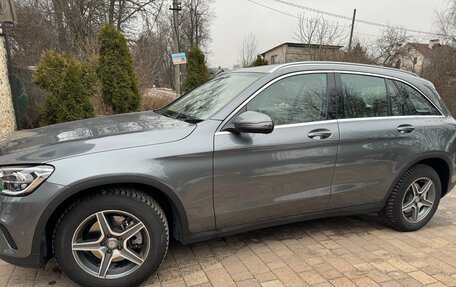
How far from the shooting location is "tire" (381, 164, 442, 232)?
3.63 meters

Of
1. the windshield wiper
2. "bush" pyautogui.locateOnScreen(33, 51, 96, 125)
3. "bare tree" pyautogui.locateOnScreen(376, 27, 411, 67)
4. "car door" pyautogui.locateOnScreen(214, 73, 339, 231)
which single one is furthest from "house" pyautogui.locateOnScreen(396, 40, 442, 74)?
the windshield wiper

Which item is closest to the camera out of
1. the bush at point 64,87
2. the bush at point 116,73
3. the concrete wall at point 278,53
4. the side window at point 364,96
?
the side window at point 364,96

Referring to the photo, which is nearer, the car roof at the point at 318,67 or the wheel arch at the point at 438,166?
the car roof at the point at 318,67

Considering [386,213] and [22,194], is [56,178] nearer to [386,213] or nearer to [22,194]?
[22,194]

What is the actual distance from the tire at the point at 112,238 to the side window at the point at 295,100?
1200 millimetres

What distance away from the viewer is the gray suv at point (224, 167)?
2.37 m

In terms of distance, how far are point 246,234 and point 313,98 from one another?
151cm

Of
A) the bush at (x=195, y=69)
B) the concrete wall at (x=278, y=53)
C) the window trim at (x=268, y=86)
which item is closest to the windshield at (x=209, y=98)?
the window trim at (x=268, y=86)

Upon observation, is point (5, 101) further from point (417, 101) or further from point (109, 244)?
point (417, 101)

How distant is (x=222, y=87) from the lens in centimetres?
340

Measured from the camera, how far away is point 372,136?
332 cm

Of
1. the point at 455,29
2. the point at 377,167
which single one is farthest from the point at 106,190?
the point at 455,29

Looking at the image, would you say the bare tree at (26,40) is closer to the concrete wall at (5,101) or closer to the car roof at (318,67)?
the concrete wall at (5,101)

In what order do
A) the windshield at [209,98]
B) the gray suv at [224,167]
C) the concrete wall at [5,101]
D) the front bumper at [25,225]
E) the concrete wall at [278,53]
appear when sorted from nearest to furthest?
the front bumper at [25,225], the gray suv at [224,167], the windshield at [209,98], the concrete wall at [5,101], the concrete wall at [278,53]
